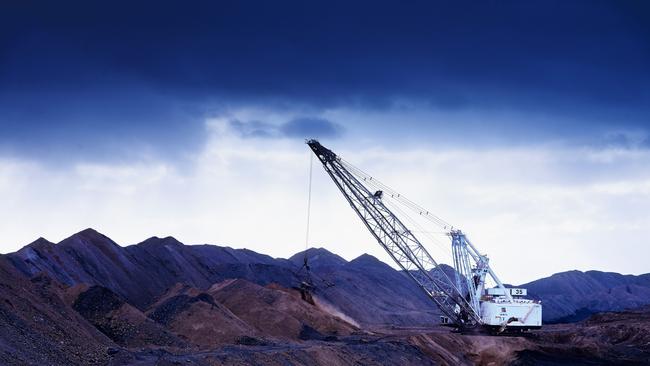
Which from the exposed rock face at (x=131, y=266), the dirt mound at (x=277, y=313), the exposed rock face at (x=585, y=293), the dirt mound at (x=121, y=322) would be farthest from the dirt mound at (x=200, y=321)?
the exposed rock face at (x=585, y=293)

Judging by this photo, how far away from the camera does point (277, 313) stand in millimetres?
39906

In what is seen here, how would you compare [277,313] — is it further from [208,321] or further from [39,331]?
[39,331]

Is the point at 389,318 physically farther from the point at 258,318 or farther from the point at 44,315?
the point at 44,315

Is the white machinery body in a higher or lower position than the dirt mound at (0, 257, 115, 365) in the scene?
higher

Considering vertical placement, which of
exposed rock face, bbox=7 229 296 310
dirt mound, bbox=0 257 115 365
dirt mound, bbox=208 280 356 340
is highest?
exposed rock face, bbox=7 229 296 310

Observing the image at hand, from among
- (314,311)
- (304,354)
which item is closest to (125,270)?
(314,311)

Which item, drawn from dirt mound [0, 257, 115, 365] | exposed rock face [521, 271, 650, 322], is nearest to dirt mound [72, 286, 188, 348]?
dirt mound [0, 257, 115, 365]

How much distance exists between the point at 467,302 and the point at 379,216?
747 cm

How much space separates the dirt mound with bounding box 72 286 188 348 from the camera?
25.9m

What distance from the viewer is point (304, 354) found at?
2592cm

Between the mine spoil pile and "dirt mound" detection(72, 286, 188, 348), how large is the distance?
55 millimetres

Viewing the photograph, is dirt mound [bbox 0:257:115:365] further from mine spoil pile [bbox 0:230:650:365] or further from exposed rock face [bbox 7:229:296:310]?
exposed rock face [bbox 7:229:296:310]

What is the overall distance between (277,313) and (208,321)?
26.3 feet

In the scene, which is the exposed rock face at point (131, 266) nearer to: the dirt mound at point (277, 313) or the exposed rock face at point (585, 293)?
the dirt mound at point (277, 313)
